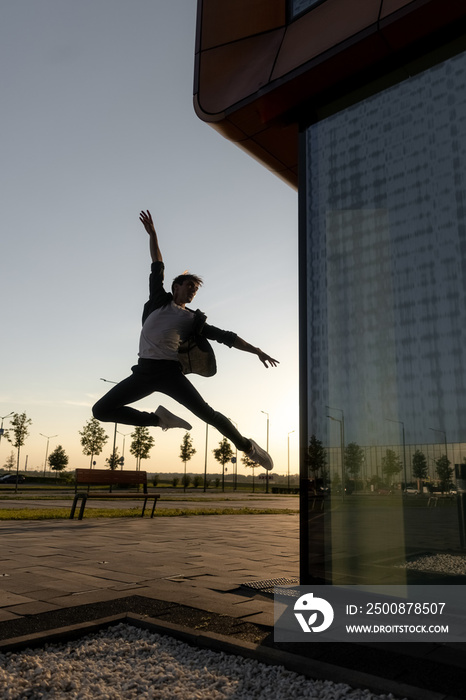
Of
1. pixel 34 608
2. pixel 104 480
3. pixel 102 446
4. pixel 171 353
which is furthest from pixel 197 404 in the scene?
pixel 102 446

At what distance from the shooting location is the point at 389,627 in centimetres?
339

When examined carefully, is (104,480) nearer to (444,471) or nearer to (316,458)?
(316,458)

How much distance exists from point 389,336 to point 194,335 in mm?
1529

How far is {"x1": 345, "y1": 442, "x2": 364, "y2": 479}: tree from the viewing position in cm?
416

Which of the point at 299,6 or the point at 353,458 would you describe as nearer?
the point at 353,458

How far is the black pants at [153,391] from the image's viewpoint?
4.20m

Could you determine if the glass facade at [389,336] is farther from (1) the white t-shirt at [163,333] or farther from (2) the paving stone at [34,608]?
(2) the paving stone at [34,608]

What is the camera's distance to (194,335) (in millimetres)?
4348

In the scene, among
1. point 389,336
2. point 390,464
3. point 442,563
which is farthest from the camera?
point 389,336

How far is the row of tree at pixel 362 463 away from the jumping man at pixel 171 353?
664 mm

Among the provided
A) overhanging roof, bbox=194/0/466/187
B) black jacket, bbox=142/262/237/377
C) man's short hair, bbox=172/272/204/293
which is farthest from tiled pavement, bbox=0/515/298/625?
overhanging roof, bbox=194/0/466/187

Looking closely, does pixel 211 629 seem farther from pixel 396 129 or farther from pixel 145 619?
pixel 396 129

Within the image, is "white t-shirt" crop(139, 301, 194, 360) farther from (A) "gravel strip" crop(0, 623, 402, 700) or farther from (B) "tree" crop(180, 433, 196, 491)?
(B) "tree" crop(180, 433, 196, 491)

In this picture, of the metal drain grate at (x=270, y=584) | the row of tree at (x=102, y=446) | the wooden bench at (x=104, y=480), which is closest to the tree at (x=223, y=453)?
the row of tree at (x=102, y=446)
